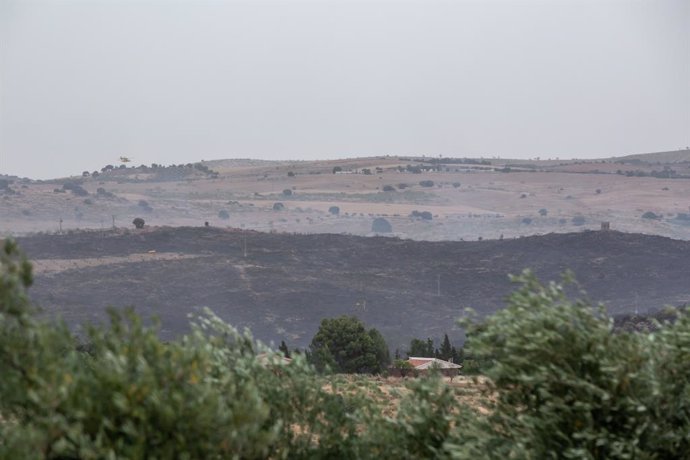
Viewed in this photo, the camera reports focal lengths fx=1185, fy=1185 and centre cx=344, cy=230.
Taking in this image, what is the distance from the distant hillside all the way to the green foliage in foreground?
8544cm

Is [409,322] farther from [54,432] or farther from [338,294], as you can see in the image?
[54,432]

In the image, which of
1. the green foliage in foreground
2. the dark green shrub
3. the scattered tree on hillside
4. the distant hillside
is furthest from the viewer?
the distant hillside

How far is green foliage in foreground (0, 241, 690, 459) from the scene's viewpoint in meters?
9.30

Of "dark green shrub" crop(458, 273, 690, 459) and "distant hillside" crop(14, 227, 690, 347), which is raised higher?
"dark green shrub" crop(458, 273, 690, 459)

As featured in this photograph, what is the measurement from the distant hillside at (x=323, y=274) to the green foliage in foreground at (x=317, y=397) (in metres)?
85.4

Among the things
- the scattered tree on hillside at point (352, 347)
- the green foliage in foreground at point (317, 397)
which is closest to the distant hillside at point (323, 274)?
the scattered tree on hillside at point (352, 347)

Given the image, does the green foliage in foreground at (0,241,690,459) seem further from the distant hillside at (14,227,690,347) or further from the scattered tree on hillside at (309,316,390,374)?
the distant hillside at (14,227,690,347)

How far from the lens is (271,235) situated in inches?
5881

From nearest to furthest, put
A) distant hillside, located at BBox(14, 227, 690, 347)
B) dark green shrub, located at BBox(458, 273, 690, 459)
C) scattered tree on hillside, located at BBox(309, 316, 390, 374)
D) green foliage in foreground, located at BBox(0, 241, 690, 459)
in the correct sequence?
green foliage in foreground, located at BBox(0, 241, 690, 459), dark green shrub, located at BBox(458, 273, 690, 459), scattered tree on hillside, located at BBox(309, 316, 390, 374), distant hillside, located at BBox(14, 227, 690, 347)

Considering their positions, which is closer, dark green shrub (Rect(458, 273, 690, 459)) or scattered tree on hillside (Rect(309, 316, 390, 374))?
dark green shrub (Rect(458, 273, 690, 459))

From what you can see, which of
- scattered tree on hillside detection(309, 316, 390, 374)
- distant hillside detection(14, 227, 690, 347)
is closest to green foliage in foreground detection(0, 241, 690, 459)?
scattered tree on hillside detection(309, 316, 390, 374)

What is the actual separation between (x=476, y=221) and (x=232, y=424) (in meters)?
175

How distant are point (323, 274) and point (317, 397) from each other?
393 feet

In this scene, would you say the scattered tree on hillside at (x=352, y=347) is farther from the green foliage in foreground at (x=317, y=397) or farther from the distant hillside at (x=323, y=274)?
the distant hillside at (x=323, y=274)
